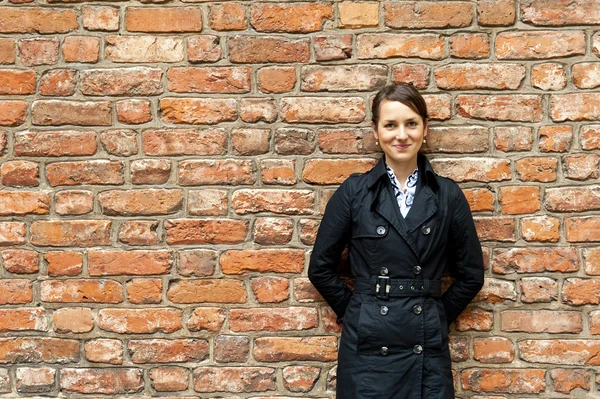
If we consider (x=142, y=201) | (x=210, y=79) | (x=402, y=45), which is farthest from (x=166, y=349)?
(x=402, y=45)

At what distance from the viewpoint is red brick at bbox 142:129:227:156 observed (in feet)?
8.09

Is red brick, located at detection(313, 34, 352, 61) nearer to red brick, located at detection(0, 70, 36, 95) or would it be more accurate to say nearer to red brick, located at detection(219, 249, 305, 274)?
red brick, located at detection(219, 249, 305, 274)

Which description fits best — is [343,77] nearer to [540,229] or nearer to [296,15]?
[296,15]

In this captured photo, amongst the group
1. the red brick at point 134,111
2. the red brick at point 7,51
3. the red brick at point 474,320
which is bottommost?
the red brick at point 474,320

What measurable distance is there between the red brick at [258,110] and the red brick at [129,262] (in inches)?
24.5

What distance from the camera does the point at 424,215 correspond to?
2279 mm

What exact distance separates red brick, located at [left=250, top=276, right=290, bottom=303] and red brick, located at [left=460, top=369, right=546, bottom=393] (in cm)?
78

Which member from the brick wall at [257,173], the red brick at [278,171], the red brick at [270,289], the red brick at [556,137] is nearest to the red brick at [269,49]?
the brick wall at [257,173]

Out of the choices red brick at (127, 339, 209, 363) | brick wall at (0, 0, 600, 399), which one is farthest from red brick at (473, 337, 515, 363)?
red brick at (127, 339, 209, 363)

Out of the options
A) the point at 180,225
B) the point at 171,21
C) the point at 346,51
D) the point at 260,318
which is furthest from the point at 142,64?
the point at 260,318

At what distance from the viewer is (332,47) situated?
2.44 meters

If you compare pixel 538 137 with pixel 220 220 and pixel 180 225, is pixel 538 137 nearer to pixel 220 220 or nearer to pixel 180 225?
pixel 220 220

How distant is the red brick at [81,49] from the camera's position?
246 cm

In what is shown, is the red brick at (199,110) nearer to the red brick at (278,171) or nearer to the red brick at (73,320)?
the red brick at (278,171)
